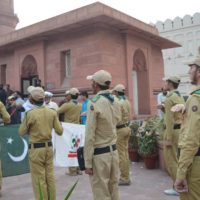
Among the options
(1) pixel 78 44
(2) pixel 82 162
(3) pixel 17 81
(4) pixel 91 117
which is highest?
(1) pixel 78 44

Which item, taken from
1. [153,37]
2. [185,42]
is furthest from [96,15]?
[185,42]

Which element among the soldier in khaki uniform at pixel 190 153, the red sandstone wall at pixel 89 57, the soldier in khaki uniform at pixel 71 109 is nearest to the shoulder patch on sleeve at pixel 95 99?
the soldier in khaki uniform at pixel 190 153

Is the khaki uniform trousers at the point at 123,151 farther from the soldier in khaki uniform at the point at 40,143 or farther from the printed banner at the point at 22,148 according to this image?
the soldier in khaki uniform at the point at 40,143

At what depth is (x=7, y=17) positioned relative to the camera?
2522 cm

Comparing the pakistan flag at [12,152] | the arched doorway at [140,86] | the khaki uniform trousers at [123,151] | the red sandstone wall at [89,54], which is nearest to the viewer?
the khaki uniform trousers at [123,151]

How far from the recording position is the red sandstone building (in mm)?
12789

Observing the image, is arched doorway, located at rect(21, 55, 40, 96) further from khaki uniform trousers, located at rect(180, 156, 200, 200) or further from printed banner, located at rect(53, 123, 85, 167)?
khaki uniform trousers, located at rect(180, 156, 200, 200)

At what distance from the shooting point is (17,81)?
639 inches

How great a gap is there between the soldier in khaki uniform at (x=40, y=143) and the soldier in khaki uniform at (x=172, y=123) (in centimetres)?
190

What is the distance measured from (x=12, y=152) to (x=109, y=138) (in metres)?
3.28

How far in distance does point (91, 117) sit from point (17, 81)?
13.2 meters

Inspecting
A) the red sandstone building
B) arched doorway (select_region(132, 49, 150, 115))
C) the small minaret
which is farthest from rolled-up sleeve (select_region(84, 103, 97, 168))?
the small minaret

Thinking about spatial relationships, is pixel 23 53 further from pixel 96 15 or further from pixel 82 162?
pixel 82 162

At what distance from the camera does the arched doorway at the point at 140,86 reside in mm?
15844
